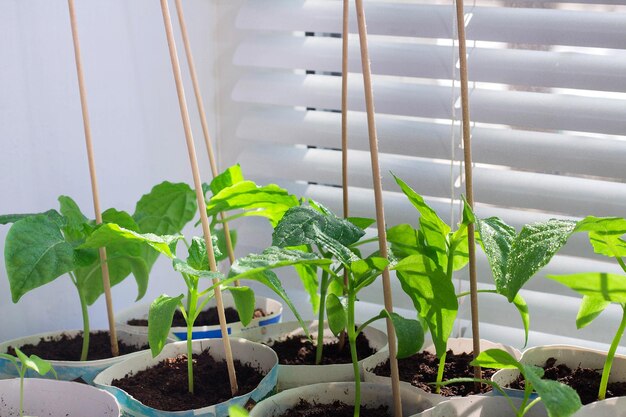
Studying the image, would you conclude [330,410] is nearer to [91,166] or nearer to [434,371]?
[434,371]

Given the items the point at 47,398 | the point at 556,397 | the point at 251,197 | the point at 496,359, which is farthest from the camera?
the point at 251,197

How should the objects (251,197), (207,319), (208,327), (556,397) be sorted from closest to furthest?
(556,397), (251,197), (208,327), (207,319)

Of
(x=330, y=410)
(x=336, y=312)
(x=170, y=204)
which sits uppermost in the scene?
(x=170, y=204)

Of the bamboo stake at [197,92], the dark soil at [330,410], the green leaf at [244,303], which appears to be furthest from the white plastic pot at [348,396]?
the bamboo stake at [197,92]

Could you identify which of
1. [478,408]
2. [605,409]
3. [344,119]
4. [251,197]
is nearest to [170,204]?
[251,197]

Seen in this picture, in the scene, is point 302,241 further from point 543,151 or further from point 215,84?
point 215,84

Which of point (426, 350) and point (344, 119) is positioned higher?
point (344, 119)

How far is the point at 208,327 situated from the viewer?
1162 mm

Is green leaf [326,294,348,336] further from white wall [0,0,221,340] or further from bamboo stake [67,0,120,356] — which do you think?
white wall [0,0,221,340]

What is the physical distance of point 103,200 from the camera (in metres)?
1.32

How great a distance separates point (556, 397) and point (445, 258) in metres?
0.31

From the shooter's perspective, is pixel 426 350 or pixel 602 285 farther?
pixel 426 350

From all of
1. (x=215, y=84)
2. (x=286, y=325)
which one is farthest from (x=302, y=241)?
(x=215, y=84)

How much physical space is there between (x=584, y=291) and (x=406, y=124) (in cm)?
56
